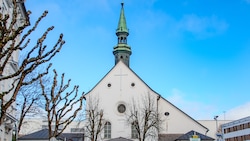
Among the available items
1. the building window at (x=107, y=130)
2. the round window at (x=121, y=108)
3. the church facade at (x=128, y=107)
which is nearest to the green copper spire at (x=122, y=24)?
the church facade at (x=128, y=107)

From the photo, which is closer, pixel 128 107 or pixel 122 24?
pixel 128 107

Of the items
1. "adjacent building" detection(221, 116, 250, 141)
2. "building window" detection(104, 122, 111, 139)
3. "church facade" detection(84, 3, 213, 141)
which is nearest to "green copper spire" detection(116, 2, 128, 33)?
"church facade" detection(84, 3, 213, 141)

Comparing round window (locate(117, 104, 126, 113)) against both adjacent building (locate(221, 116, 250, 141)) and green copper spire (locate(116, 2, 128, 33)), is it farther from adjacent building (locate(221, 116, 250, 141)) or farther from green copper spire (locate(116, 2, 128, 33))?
adjacent building (locate(221, 116, 250, 141))

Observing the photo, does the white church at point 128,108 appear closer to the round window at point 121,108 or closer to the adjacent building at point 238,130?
the round window at point 121,108

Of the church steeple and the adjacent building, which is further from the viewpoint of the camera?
the church steeple

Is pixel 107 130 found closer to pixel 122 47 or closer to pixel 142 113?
pixel 142 113

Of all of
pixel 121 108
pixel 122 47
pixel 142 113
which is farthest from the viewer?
pixel 122 47

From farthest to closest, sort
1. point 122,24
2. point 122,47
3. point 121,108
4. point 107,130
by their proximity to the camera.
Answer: point 122,24 → point 122,47 → point 121,108 → point 107,130

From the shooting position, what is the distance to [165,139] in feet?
181

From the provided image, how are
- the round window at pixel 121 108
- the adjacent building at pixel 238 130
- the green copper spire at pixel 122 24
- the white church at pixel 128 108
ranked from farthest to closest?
the green copper spire at pixel 122 24 < the adjacent building at pixel 238 130 < the round window at pixel 121 108 < the white church at pixel 128 108

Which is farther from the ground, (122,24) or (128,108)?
(122,24)

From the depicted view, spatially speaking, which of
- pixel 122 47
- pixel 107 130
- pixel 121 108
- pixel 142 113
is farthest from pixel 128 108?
pixel 122 47

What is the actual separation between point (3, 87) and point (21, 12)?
878 cm

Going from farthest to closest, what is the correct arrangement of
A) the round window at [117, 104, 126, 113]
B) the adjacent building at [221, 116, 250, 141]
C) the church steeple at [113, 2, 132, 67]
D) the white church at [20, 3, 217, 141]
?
the church steeple at [113, 2, 132, 67] < the adjacent building at [221, 116, 250, 141] < the round window at [117, 104, 126, 113] < the white church at [20, 3, 217, 141]
